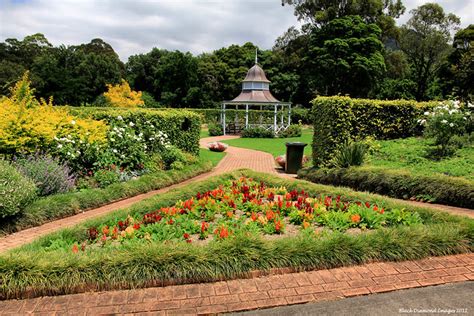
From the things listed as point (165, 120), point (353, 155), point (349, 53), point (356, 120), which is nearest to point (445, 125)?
point (356, 120)

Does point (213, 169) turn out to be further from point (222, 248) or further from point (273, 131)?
point (273, 131)

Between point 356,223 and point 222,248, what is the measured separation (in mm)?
2114

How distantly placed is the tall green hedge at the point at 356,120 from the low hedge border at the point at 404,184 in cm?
122

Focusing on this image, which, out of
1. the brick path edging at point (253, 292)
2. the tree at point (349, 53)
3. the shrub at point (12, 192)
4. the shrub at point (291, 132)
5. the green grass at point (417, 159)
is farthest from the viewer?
the tree at point (349, 53)

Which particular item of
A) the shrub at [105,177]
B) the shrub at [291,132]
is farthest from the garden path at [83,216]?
the shrub at [291,132]

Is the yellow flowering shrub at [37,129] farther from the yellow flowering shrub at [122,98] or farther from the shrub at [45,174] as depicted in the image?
the yellow flowering shrub at [122,98]

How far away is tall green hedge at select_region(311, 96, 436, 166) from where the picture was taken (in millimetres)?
10125

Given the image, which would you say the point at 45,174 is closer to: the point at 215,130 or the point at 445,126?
the point at 445,126

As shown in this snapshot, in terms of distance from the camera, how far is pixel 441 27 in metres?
36.7

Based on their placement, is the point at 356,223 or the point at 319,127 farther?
the point at 319,127

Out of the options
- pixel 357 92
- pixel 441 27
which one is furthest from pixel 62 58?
pixel 441 27

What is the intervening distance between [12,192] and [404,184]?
6941mm

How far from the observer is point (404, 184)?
722 centimetres

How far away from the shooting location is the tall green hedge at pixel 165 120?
33.5 ft
